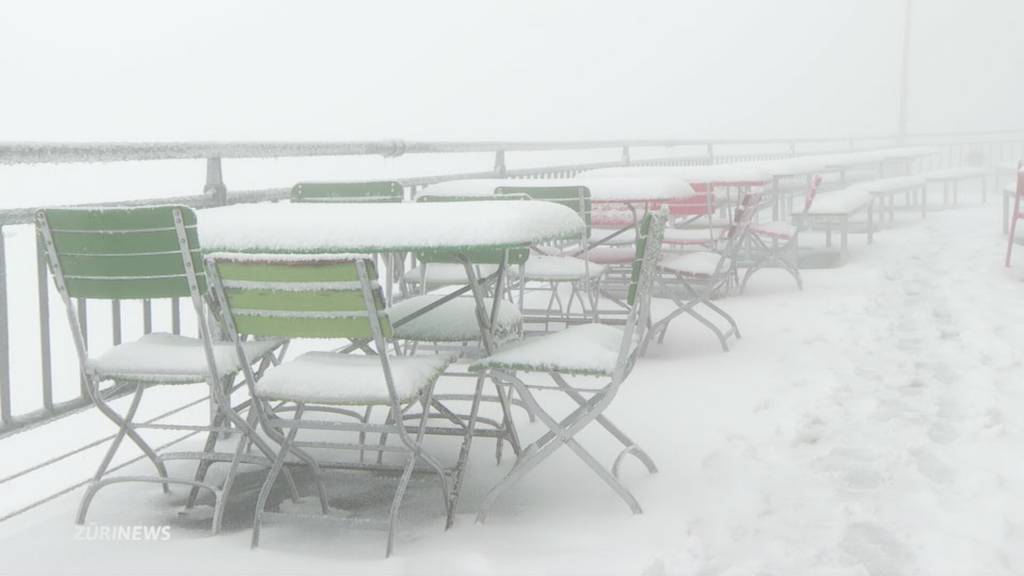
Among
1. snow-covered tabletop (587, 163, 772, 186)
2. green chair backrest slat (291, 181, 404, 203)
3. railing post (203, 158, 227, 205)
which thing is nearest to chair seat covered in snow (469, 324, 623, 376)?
railing post (203, 158, 227, 205)

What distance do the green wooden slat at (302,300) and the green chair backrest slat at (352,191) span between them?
6.63 ft

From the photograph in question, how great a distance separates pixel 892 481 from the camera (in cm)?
317

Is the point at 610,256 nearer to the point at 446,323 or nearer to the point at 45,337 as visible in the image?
the point at 446,323

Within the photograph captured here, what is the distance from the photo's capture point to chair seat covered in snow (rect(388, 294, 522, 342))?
333cm

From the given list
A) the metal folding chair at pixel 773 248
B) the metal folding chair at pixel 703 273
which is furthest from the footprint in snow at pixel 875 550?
the metal folding chair at pixel 773 248

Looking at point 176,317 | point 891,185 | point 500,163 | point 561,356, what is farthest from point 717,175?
point 891,185

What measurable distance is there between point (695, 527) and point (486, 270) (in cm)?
287

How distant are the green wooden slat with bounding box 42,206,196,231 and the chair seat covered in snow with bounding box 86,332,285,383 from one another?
382mm

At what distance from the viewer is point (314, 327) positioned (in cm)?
261

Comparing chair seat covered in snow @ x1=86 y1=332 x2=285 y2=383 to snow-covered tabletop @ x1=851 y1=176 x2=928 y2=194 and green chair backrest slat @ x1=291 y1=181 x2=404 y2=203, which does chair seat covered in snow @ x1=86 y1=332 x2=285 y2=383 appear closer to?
green chair backrest slat @ x1=291 y1=181 x2=404 y2=203

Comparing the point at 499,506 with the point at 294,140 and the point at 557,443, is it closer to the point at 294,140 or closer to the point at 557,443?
the point at 557,443

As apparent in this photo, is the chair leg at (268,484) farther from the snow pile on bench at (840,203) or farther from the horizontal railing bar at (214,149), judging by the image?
the snow pile on bench at (840,203)

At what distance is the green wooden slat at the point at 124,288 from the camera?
284cm

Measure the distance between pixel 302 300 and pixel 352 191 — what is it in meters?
2.33
